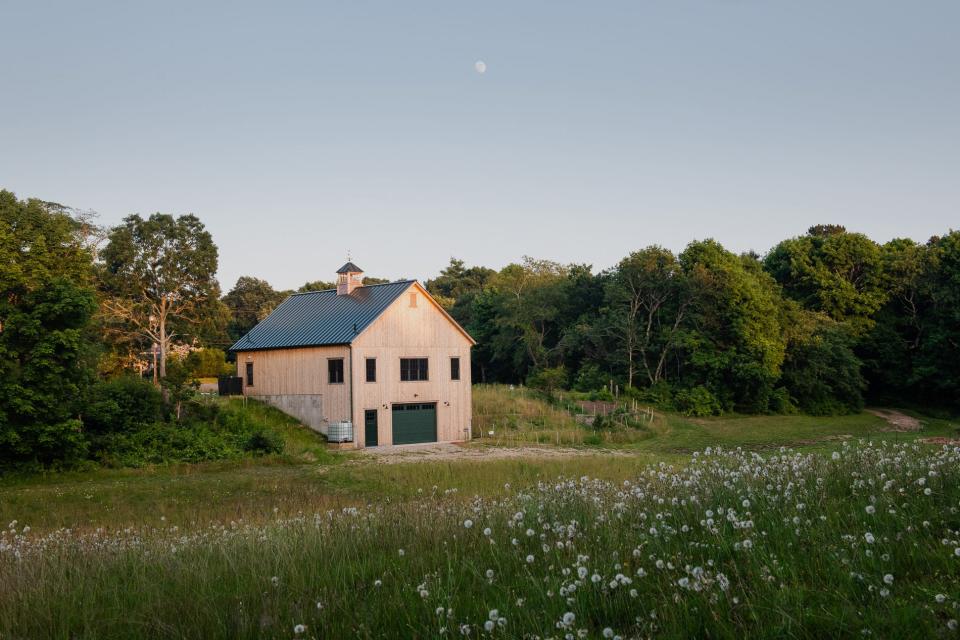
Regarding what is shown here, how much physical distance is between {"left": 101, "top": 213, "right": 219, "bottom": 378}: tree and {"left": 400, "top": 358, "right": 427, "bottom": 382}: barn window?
85.1 feet

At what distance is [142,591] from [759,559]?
465 cm

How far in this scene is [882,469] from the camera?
7590 mm

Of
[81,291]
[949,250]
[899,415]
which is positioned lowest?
[899,415]

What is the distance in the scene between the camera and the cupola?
45.1 m

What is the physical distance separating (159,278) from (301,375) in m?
24.7

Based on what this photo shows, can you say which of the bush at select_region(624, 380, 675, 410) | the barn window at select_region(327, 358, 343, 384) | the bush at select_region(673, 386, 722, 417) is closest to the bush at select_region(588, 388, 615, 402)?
the bush at select_region(624, 380, 675, 410)

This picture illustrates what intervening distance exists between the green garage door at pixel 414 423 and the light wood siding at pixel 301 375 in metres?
3.03

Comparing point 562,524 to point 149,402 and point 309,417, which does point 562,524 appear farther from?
point 309,417

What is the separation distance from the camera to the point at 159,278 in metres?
60.3

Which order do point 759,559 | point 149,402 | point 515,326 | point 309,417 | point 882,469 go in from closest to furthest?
point 759,559 → point 882,469 → point 149,402 → point 309,417 → point 515,326

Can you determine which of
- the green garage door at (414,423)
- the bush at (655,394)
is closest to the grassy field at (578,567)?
the green garage door at (414,423)

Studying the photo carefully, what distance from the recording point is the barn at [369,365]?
3956 centimetres

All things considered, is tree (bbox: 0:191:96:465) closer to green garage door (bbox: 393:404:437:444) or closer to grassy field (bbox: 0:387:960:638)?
green garage door (bbox: 393:404:437:444)

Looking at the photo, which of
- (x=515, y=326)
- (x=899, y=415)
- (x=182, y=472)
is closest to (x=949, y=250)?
(x=899, y=415)
